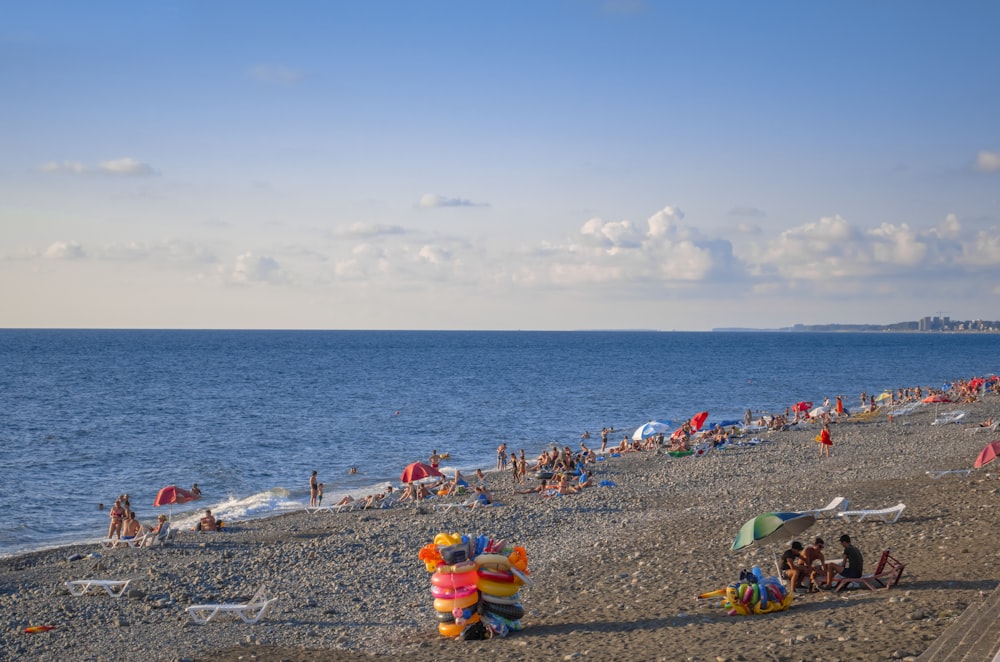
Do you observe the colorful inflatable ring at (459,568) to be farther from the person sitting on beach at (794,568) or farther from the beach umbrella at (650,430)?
the beach umbrella at (650,430)

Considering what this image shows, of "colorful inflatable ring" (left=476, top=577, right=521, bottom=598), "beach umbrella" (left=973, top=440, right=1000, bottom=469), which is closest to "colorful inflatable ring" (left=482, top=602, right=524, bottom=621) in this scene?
"colorful inflatable ring" (left=476, top=577, right=521, bottom=598)

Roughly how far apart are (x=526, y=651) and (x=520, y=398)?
5729 centimetres

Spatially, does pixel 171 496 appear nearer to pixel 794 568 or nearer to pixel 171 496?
pixel 171 496

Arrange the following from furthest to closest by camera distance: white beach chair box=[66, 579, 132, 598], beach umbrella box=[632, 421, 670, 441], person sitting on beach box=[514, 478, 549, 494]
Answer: beach umbrella box=[632, 421, 670, 441] < person sitting on beach box=[514, 478, 549, 494] < white beach chair box=[66, 579, 132, 598]

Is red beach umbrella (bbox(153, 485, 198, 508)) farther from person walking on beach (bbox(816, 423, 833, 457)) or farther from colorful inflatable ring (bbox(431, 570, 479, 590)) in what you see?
person walking on beach (bbox(816, 423, 833, 457))

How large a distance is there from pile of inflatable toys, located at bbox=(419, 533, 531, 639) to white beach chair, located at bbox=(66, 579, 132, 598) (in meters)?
7.81

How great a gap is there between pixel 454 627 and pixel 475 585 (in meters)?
0.84

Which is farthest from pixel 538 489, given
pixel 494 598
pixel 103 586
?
pixel 494 598

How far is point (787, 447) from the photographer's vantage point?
35.8 m

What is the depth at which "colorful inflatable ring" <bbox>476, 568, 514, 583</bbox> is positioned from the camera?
12367 millimetres

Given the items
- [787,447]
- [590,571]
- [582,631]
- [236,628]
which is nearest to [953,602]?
[582,631]

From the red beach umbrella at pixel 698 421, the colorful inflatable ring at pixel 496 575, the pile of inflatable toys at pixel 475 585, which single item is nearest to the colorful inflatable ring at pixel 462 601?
the pile of inflatable toys at pixel 475 585

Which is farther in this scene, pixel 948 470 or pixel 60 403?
pixel 60 403

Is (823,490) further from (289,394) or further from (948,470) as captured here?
(289,394)
